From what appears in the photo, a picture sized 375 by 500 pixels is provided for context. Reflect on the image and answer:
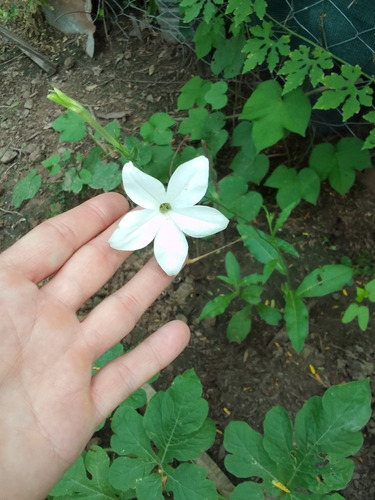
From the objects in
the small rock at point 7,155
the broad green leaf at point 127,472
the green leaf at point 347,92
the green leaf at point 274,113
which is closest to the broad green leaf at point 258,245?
the green leaf at point 274,113

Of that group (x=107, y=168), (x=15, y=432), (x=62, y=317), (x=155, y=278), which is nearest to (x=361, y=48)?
(x=107, y=168)

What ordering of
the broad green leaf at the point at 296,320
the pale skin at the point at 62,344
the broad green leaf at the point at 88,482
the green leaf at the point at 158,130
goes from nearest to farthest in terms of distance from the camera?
the pale skin at the point at 62,344, the broad green leaf at the point at 88,482, the broad green leaf at the point at 296,320, the green leaf at the point at 158,130

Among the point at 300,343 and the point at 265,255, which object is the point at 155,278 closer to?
the point at 265,255

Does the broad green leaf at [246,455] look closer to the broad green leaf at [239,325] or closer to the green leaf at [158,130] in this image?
the broad green leaf at [239,325]

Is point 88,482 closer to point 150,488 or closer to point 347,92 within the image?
point 150,488

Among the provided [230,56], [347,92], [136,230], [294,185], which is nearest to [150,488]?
[136,230]

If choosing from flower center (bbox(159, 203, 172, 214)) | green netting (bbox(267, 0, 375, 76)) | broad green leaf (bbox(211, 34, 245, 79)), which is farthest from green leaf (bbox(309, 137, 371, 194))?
flower center (bbox(159, 203, 172, 214))
